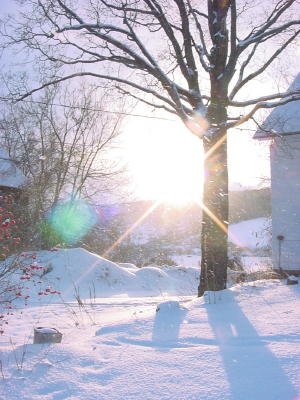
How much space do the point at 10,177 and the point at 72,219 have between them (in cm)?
350

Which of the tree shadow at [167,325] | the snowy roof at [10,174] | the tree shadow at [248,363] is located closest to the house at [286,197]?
the tree shadow at [167,325]

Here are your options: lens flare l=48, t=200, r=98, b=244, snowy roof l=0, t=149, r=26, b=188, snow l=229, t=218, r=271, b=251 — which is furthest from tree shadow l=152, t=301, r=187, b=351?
snow l=229, t=218, r=271, b=251

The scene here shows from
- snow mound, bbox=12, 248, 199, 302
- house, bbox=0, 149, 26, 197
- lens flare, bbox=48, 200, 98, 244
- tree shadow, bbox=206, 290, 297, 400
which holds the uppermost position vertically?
house, bbox=0, 149, 26, 197

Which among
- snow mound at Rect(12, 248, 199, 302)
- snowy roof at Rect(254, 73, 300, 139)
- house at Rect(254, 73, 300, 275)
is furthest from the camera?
snow mound at Rect(12, 248, 199, 302)

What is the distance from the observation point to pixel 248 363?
2932mm

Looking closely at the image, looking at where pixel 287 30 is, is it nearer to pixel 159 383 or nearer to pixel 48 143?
pixel 159 383

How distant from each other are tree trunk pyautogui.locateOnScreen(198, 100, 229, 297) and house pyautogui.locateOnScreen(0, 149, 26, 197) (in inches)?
498

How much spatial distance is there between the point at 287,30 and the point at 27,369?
7.58 m

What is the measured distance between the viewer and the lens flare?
18172 mm

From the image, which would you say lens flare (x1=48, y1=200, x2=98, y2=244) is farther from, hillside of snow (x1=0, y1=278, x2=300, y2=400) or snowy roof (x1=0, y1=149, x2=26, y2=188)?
hillside of snow (x1=0, y1=278, x2=300, y2=400)

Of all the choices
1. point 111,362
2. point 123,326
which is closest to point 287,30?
point 123,326

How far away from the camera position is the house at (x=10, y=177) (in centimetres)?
1817

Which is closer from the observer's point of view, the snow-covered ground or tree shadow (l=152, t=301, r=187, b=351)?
the snow-covered ground

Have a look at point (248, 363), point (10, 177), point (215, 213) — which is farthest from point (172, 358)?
point (10, 177)
